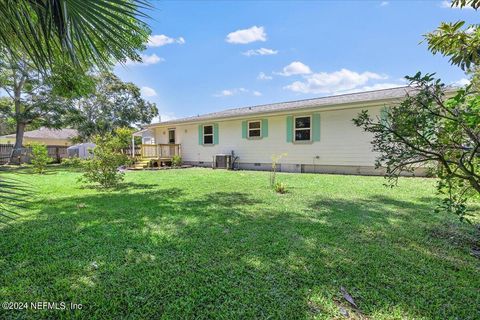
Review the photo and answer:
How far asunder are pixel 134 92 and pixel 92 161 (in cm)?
2514

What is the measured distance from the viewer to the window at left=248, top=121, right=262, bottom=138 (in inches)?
492

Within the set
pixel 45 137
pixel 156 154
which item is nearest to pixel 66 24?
pixel 156 154

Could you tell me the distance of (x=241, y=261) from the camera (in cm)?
264

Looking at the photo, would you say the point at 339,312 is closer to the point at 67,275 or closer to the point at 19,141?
the point at 67,275

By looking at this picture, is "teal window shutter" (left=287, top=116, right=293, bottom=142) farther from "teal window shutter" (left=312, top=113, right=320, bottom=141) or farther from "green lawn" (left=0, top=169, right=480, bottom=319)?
"green lawn" (left=0, top=169, right=480, bottom=319)

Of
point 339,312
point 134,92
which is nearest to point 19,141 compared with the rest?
point 134,92

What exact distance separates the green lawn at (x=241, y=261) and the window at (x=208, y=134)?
9730 millimetres

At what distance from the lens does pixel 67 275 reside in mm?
2348

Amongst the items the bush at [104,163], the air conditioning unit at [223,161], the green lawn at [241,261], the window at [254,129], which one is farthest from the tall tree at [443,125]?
the air conditioning unit at [223,161]

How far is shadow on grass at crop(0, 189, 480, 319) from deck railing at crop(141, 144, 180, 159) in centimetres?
1087

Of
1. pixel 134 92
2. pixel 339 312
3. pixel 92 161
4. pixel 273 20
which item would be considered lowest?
pixel 339 312

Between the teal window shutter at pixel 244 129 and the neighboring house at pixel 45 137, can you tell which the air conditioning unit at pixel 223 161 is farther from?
the neighboring house at pixel 45 137

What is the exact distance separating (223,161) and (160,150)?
15.4ft

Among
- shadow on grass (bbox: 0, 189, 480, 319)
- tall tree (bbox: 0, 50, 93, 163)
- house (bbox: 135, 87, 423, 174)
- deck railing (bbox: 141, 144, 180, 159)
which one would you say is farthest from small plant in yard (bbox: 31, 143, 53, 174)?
shadow on grass (bbox: 0, 189, 480, 319)
